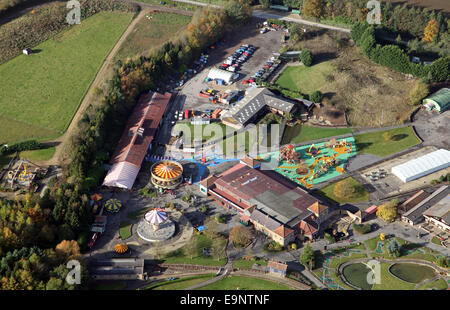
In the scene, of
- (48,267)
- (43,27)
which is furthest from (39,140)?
(43,27)

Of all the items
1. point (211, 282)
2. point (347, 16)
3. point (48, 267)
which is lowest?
point (211, 282)

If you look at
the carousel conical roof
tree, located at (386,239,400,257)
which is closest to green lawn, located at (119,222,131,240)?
the carousel conical roof

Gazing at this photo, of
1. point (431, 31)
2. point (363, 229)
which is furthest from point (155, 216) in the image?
point (431, 31)

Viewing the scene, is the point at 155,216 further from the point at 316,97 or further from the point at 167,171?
the point at 316,97

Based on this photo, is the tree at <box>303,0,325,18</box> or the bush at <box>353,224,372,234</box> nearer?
the bush at <box>353,224,372,234</box>

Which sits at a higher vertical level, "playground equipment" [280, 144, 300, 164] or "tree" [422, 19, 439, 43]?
"tree" [422, 19, 439, 43]

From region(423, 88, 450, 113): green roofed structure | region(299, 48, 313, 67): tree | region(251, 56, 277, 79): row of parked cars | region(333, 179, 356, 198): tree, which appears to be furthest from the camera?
region(299, 48, 313, 67): tree

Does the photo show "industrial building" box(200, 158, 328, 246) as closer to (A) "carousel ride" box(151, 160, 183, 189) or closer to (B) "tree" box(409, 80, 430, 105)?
(A) "carousel ride" box(151, 160, 183, 189)

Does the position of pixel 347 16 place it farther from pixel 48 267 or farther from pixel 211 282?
pixel 48 267
